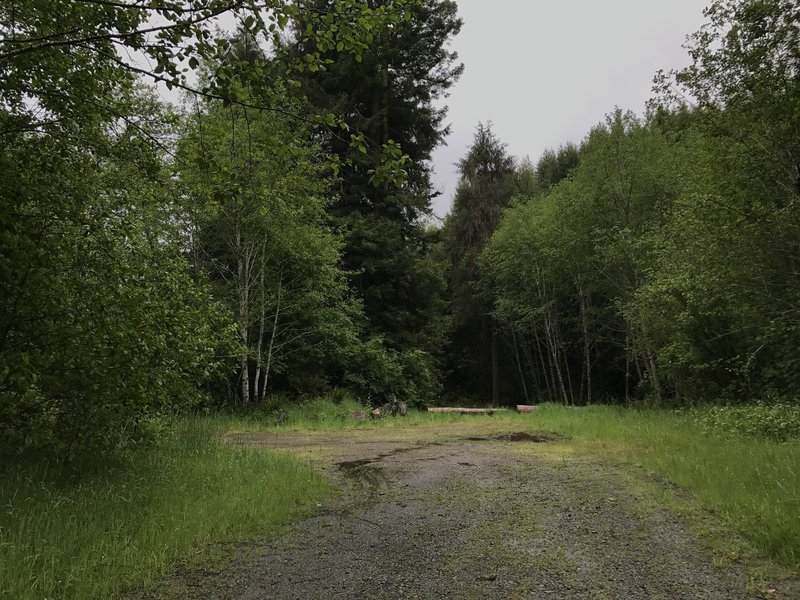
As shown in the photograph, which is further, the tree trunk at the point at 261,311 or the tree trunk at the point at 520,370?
the tree trunk at the point at 520,370

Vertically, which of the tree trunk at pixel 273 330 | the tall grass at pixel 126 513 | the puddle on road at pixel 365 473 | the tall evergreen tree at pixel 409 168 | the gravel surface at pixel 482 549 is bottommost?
the puddle on road at pixel 365 473


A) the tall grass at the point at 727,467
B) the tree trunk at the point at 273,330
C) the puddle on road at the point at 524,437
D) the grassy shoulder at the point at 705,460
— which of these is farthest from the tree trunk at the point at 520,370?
the tall grass at the point at 727,467

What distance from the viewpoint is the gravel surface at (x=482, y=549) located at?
139 inches

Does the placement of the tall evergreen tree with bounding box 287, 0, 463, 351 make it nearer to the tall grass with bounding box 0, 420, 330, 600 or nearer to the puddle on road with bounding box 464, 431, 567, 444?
the puddle on road with bounding box 464, 431, 567, 444

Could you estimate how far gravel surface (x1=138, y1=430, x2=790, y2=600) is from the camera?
3.53 m

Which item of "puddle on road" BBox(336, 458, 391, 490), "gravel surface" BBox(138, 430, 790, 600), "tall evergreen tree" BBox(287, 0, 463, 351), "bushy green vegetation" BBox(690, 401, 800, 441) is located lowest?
"puddle on road" BBox(336, 458, 391, 490)

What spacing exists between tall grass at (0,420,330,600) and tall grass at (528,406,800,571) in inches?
159

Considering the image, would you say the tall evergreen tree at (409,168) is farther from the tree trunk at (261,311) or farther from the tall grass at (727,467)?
the tall grass at (727,467)

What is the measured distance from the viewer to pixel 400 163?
360cm

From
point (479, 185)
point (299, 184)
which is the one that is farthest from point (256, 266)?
point (479, 185)

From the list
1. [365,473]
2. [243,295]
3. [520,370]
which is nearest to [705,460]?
[365,473]

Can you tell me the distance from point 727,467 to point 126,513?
611 cm

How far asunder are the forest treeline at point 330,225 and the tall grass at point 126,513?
0.50 metres

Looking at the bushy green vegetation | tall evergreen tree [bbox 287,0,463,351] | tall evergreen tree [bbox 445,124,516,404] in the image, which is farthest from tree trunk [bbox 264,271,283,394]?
tall evergreen tree [bbox 445,124,516,404]
